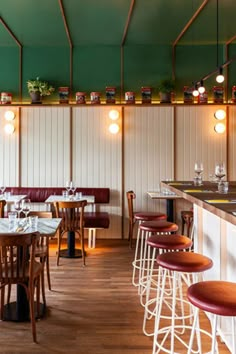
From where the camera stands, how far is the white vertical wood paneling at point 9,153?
695cm

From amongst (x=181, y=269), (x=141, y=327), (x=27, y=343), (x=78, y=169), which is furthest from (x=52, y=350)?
(x=78, y=169)

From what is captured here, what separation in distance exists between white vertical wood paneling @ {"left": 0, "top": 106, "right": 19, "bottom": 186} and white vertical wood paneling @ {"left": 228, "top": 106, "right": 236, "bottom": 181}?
13.6 feet

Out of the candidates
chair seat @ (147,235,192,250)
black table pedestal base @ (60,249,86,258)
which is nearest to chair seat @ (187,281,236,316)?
chair seat @ (147,235,192,250)

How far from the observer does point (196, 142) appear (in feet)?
22.7

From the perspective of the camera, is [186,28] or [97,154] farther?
[97,154]

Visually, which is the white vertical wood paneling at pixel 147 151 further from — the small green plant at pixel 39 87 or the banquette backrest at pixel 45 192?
the small green plant at pixel 39 87

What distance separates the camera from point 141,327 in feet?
10.4

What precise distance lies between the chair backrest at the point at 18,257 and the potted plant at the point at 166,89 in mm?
4713

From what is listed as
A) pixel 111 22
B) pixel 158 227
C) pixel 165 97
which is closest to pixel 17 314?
pixel 158 227

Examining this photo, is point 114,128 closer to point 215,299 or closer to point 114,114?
point 114,114

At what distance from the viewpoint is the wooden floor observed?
2842mm

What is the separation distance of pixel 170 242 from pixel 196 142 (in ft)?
14.1

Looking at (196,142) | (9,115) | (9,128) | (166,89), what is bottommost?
(196,142)

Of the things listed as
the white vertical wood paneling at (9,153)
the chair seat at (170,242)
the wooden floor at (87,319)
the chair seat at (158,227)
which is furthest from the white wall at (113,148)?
the chair seat at (170,242)
